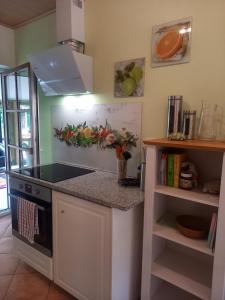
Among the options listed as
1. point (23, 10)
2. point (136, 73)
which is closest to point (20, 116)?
point (23, 10)

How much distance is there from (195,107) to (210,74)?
9.4 inches

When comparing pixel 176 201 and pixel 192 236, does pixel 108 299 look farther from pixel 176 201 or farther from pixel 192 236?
pixel 176 201

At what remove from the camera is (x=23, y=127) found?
2.86 metres

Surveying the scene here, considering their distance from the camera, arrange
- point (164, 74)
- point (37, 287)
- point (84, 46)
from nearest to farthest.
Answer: point (164, 74)
point (37, 287)
point (84, 46)

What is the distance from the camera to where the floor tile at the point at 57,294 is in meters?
1.75

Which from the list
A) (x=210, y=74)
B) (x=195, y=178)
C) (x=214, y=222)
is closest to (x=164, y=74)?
(x=210, y=74)

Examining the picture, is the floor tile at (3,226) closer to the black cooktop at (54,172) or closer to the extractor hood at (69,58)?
the black cooktop at (54,172)

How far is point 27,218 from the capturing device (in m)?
1.86

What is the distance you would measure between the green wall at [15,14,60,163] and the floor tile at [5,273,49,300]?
127 cm

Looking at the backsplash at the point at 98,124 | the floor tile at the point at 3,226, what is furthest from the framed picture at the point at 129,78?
Result: the floor tile at the point at 3,226

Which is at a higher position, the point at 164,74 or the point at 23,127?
the point at 164,74

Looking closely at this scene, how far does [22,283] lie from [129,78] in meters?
2.04

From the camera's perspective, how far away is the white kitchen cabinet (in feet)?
4.59

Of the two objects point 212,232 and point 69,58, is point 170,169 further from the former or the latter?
point 69,58
